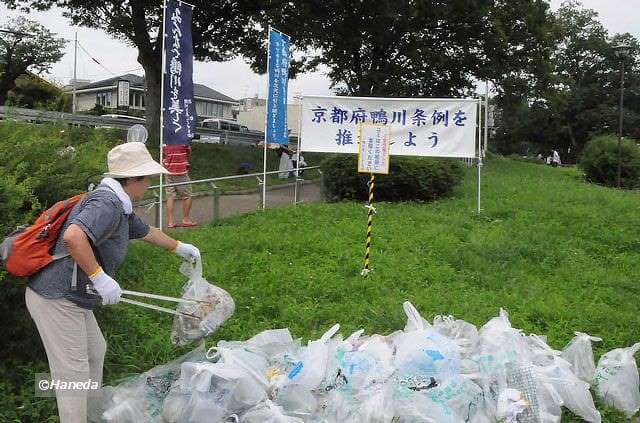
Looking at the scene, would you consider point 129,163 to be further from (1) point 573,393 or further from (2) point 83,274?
(1) point 573,393

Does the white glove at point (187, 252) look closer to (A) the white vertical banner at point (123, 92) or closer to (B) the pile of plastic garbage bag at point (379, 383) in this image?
(B) the pile of plastic garbage bag at point (379, 383)

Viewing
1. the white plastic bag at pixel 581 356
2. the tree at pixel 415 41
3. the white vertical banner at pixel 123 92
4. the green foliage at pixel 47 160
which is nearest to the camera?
the green foliage at pixel 47 160

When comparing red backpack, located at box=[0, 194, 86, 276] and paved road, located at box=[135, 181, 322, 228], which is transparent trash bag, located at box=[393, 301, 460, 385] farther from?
paved road, located at box=[135, 181, 322, 228]

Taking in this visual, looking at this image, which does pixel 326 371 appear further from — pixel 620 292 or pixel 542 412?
pixel 620 292

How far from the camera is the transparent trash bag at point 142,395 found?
11.3ft

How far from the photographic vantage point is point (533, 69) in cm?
2341

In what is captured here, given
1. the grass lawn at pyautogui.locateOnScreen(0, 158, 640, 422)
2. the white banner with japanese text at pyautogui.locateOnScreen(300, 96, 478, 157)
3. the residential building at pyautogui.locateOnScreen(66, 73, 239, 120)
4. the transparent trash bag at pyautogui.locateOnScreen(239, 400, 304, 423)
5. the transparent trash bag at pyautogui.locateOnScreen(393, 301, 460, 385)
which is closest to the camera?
the transparent trash bag at pyautogui.locateOnScreen(239, 400, 304, 423)

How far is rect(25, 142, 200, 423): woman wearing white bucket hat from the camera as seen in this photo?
2867mm

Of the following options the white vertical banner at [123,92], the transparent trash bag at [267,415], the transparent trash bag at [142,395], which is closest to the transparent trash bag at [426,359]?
the transparent trash bag at [267,415]

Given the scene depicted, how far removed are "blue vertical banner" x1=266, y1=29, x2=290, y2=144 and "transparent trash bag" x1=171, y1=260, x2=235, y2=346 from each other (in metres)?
6.61

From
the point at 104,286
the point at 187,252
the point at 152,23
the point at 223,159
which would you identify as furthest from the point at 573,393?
the point at 152,23

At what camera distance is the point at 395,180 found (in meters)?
10.9

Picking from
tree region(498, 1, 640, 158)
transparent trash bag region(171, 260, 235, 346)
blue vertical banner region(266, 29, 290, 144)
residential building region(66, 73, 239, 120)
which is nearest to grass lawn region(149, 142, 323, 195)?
blue vertical banner region(266, 29, 290, 144)

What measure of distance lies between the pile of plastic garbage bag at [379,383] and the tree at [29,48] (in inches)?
1550
